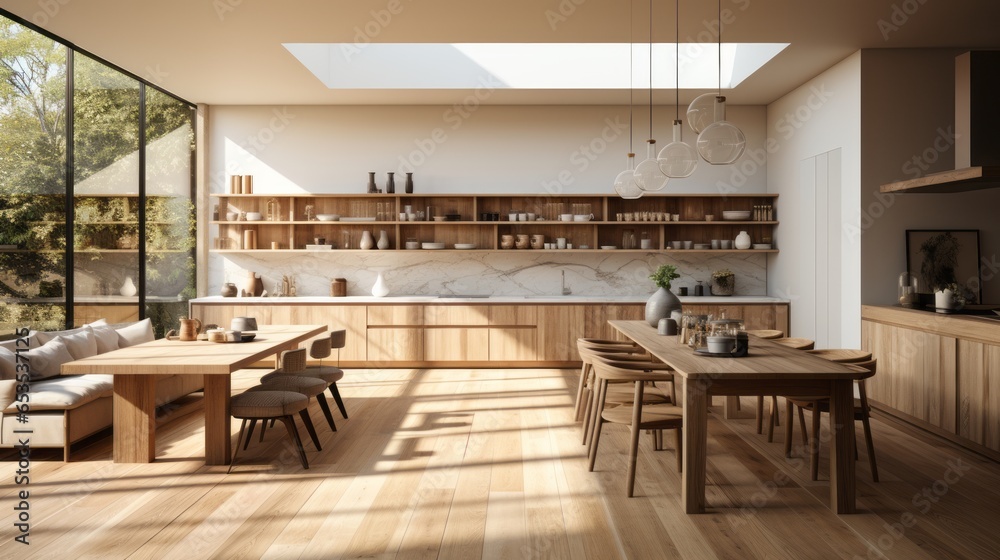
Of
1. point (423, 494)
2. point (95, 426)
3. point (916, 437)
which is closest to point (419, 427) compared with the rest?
point (423, 494)

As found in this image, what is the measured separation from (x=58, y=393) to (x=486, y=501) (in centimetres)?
295

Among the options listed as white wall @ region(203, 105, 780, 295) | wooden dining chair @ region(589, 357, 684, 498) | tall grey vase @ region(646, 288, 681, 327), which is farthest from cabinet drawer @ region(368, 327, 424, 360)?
A: wooden dining chair @ region(589, 357, 684, 498)

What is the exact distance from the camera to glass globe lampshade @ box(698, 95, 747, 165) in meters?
3.80

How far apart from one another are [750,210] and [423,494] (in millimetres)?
6235

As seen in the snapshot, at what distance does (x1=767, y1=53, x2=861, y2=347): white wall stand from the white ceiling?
46 cm

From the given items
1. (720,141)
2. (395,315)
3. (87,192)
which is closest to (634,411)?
(720,141)

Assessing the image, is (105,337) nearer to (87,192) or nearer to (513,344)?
(87,192)

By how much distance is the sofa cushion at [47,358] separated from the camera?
498 cm

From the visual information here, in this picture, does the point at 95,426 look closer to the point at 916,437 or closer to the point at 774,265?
the point at 916,437

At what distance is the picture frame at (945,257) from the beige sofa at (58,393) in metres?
6.50

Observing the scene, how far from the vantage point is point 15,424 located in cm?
456

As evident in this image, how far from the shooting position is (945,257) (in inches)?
242

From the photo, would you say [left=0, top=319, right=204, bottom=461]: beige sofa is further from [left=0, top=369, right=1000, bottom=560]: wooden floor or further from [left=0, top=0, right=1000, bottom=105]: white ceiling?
[left=0, top=0, right=1000, bottom=105]: white ceiling

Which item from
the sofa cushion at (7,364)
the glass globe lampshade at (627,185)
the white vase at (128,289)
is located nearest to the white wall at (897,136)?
the glass globe lampshade at (627,185)
